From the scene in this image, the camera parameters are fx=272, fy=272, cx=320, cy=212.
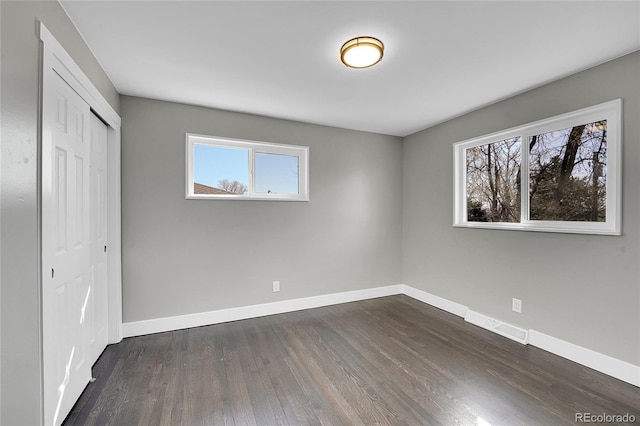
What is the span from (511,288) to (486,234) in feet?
2.03

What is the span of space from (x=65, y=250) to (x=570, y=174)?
401 centimetres

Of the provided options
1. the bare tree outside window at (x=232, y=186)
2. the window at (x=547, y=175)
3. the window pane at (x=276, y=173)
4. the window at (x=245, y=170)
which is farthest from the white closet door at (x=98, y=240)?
the window at (x=547, y=175)

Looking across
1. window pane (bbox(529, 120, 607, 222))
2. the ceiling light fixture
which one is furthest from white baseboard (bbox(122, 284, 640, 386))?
the ceiling light fixture

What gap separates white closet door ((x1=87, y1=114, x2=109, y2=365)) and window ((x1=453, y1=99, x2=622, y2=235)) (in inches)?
151

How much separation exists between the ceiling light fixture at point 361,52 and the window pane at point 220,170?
1.79 metres

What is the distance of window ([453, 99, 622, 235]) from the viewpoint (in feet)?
7.31

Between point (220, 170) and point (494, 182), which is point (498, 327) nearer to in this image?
point (494, 182)

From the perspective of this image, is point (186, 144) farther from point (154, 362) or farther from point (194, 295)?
point (154, 362)

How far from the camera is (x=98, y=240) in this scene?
2.37 metres

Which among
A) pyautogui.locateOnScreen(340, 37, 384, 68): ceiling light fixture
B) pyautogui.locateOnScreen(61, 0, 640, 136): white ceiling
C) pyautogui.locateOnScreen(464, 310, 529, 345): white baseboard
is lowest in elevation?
pyautogui.locateOnScreen(464, 310, 529, 345): white baseboard

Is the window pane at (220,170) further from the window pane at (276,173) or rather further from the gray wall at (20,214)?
the gray wall at (20,214)

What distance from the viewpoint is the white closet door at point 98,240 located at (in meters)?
2.22

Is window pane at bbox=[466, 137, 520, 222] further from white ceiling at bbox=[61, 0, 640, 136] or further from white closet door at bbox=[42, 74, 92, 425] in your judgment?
white closet door at bbox=[42, 74, 92, 425]

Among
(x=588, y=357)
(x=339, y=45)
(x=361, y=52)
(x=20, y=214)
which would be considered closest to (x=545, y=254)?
(x=588, y=357)
